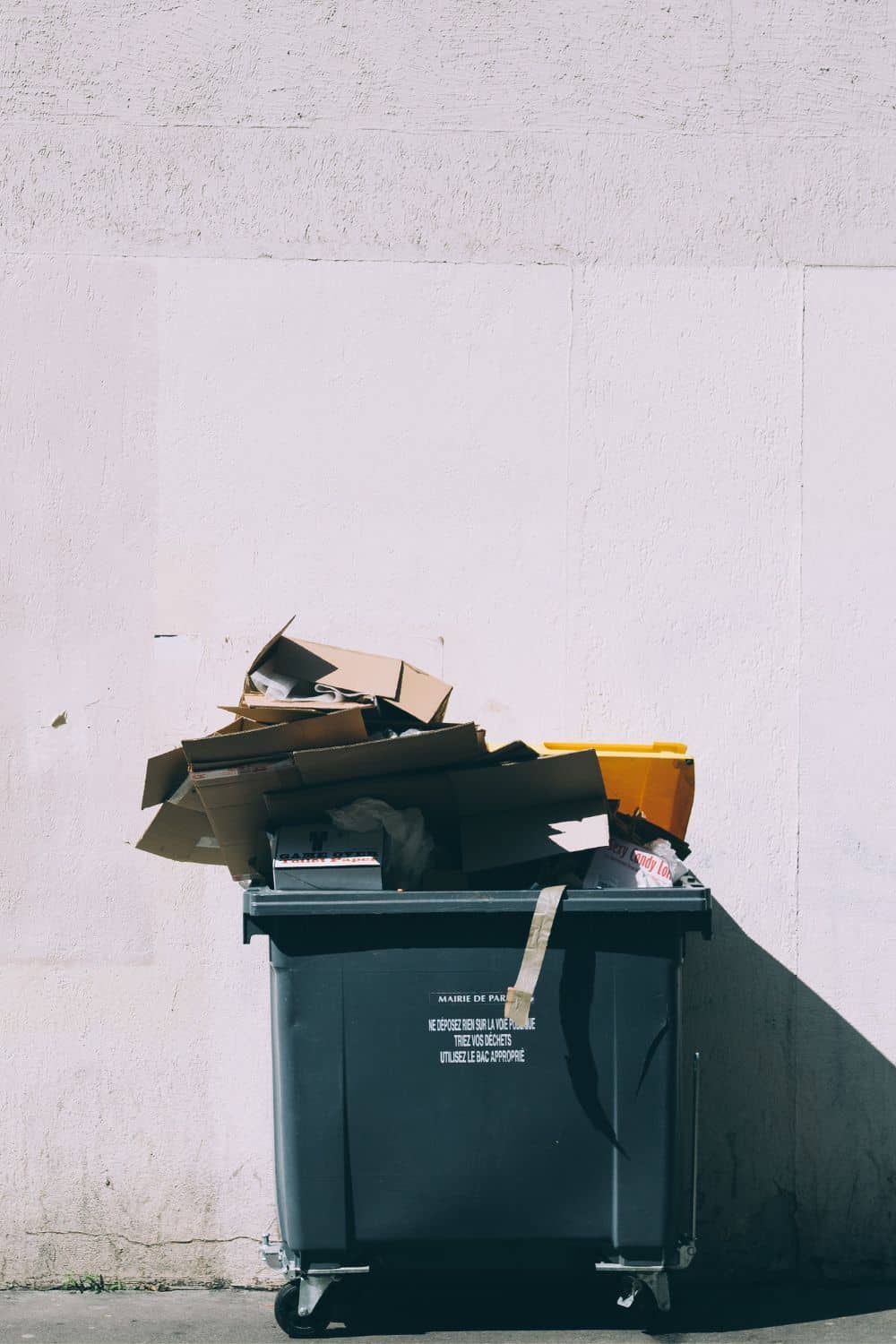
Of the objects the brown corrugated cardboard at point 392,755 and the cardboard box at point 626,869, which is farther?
the cardboard box at point 626,869

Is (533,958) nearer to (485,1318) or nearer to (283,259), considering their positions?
(485,1318)

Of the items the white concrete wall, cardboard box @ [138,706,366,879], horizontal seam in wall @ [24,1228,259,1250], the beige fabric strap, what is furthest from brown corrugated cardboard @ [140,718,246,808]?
horizontal seam in wall @ [24,1228,259,1250]

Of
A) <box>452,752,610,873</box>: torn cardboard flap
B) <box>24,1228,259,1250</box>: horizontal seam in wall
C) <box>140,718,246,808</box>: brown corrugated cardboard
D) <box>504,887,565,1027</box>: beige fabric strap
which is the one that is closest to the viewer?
<box>504,887,565,1027</box>: beige fabric strap

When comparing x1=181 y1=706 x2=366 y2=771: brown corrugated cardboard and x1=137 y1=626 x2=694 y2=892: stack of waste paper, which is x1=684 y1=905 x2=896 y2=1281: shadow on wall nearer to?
x1=137 y1=626 x2=694 y2=892: stack of waste paper

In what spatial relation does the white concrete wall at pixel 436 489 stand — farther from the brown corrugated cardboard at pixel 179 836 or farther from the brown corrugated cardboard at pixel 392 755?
the brown corrugated cardboard at pixel 392 755

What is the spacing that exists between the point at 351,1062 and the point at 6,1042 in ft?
4.14

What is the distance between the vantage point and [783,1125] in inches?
152

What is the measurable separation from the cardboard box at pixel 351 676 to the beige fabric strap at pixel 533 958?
20.5 inches

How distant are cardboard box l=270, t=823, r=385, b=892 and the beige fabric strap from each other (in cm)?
36

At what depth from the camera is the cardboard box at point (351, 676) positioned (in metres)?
3.29

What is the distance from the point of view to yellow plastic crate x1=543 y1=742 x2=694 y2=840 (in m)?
3.37

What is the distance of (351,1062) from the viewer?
308cm

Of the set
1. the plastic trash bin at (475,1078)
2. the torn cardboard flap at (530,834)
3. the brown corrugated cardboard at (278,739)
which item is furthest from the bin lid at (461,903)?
the brown corrugated cardboard at (278,739)

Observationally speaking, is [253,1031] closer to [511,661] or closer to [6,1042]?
[6,1042]
